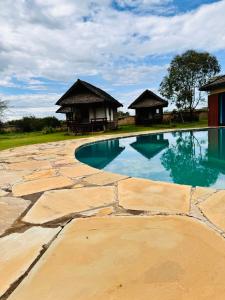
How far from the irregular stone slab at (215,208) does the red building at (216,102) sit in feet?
53.9

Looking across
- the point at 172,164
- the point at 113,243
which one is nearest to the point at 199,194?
Answer: the point at 113,243

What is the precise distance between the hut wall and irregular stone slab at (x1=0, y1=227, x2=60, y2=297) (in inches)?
730

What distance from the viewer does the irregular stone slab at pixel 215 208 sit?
2.39 m

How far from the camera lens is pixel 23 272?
5.72 ft

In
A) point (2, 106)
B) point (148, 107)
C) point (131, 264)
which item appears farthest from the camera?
point (148, 107)

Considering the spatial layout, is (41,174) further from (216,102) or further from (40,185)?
(216,102)

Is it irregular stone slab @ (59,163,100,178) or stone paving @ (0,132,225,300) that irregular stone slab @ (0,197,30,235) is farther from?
irregular stone slab @ (59,163,100,178)

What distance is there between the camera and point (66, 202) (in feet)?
10.3

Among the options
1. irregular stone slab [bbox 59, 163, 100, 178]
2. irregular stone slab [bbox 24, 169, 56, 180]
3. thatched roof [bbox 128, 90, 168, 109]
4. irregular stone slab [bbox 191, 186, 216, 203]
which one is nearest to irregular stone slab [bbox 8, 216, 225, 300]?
irregular stone slab [bbox 191, 186, 216, 203]

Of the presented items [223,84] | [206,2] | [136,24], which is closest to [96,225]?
[206,2]

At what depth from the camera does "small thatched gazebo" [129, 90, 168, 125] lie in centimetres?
2812

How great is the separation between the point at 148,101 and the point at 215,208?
2696 cm

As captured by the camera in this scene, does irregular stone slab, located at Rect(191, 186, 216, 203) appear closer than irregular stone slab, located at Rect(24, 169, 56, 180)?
Yes

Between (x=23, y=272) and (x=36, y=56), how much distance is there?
20672 millimetres
